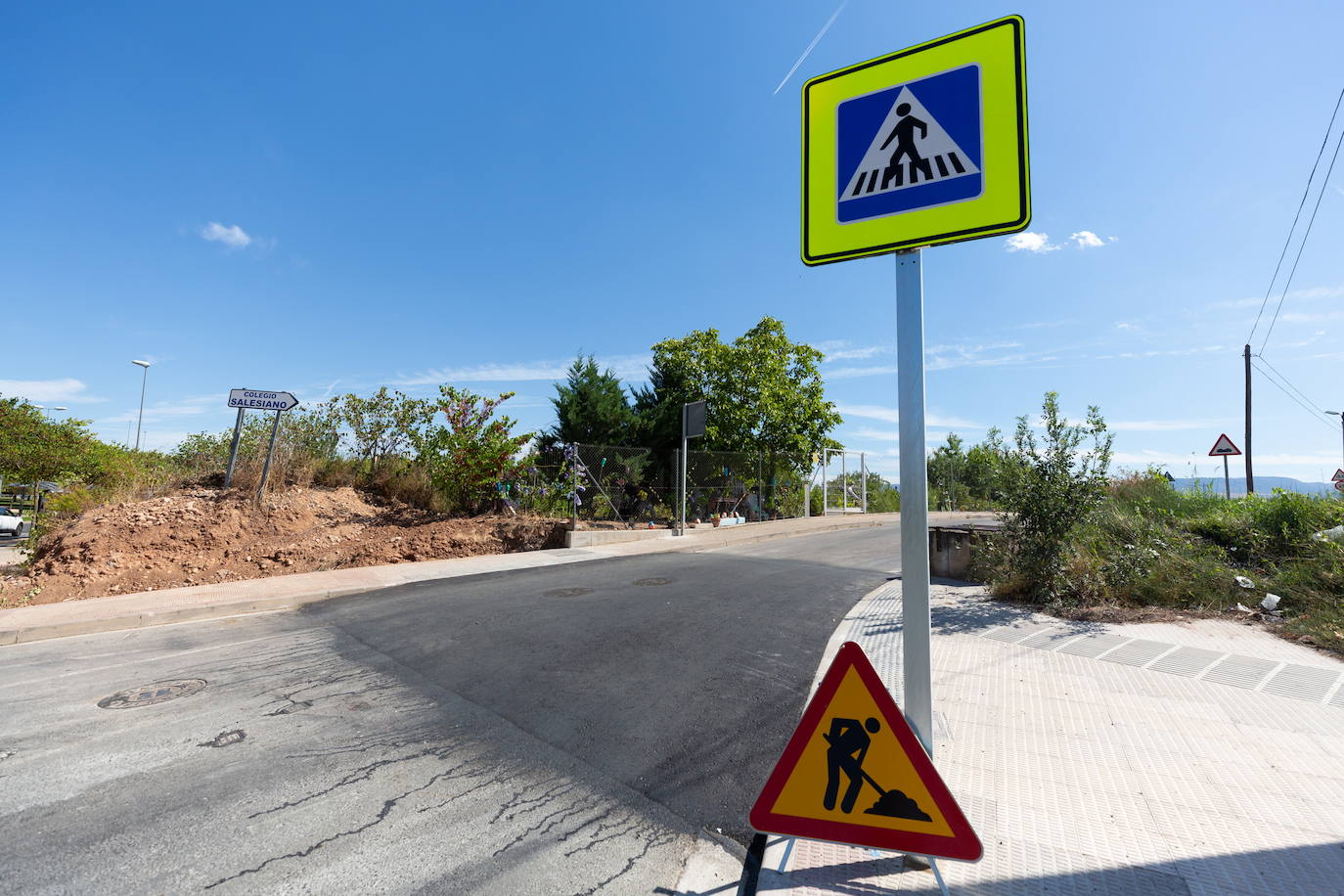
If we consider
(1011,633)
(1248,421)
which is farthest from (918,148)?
(1248,421)

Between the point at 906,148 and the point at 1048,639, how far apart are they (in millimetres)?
4981

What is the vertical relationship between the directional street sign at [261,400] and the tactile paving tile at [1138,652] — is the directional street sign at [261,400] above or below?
above

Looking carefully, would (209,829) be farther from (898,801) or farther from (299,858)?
(898,801)

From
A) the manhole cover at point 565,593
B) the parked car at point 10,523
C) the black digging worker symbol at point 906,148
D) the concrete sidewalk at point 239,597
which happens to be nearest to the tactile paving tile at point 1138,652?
the black digging worker symbol at point 906,148

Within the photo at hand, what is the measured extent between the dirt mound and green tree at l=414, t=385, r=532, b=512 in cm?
90

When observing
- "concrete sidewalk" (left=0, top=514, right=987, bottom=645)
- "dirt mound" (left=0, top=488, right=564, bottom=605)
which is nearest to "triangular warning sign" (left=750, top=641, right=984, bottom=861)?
"concrete sidewalk" (left=0, top=514, right=987, bottom=645)

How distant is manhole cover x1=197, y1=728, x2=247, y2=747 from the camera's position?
3438 mm

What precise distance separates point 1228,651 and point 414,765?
628 centimetres

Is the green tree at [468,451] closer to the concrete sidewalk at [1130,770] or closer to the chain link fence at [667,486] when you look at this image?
the chain link fence at [667,486]

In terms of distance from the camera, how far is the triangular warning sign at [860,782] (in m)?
1.88

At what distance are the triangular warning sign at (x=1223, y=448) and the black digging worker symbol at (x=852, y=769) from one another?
25159 mm

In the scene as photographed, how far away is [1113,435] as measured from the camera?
257 inches

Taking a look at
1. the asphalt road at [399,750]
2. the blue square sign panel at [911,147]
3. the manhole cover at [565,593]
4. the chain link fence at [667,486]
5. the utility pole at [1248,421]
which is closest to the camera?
the blue square sign panel at [911,147]

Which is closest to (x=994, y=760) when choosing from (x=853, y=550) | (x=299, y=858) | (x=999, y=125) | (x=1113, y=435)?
(x=999, y=125)
